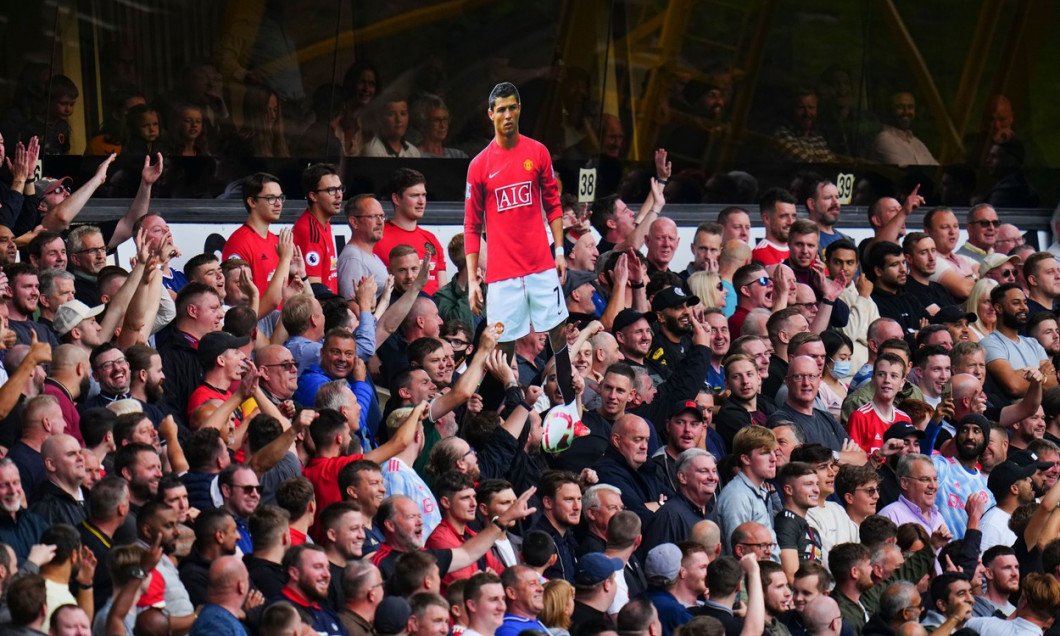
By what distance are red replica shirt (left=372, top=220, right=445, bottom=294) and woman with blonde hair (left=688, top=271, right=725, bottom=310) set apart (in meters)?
1.69

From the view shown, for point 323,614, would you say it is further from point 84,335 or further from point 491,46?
point 491,46

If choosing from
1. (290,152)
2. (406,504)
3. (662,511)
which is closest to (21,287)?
(406,504)

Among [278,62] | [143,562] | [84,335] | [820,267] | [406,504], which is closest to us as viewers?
[143,562]

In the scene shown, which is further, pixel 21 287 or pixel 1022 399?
pixel 1022 399

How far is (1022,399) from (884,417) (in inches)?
52.5

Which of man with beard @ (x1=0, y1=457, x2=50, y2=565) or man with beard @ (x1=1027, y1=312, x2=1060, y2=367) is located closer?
man with beard @ (x1=0, y1=457, x2=50, y2=565)

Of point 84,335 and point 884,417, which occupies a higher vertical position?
point 84,335

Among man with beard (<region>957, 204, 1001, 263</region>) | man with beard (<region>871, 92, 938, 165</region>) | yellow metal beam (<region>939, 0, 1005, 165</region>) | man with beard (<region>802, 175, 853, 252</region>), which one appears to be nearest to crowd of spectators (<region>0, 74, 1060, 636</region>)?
man with beard (<region>802, 175, 853, 252</region>)

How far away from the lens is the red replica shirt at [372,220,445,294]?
1473cm

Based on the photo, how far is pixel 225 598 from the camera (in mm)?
9914

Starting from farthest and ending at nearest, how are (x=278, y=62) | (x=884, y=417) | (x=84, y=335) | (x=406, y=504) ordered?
1. (x=278, y=62)
2. (x=884, y=417)
3. (x=84, y=335)
4. (x=406, y=504)

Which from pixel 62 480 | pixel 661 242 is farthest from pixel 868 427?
pixel 62 480

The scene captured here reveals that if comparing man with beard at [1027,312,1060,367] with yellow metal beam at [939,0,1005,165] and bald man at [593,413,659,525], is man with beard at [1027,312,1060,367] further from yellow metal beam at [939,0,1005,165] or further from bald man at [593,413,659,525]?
yellow metal beam at [939,0,1005,165]

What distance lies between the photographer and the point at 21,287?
40.1 ft
